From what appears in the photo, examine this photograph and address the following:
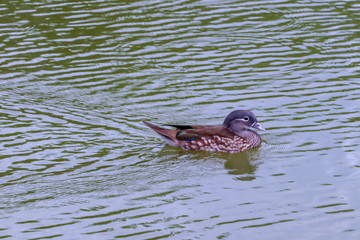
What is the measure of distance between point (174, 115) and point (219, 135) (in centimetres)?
135

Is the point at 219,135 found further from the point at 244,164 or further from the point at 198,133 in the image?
the point at 244,164

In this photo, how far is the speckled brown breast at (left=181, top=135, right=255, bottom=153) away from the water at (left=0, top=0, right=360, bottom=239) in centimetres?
15

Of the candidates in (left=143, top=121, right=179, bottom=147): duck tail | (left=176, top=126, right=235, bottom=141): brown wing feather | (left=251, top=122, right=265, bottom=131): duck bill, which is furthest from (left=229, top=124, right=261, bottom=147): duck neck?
(left=143, top=121, right=179, bottom=147): duck tail

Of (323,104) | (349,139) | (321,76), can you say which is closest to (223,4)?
(321,76)

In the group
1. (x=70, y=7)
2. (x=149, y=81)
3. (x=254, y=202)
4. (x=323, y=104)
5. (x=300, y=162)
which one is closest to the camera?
(x=254, y=202)

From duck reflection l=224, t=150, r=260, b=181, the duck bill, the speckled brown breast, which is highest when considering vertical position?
the duck bill

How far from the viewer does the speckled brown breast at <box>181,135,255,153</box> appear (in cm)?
1485

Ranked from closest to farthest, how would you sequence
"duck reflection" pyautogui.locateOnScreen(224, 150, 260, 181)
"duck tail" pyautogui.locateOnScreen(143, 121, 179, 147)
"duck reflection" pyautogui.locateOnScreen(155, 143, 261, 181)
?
"duck reflection" pyautogui.locateOnScreen(224, 150, 260, 181) < "duck reflection" pyautogui.locateOnScreen(155, 143, 261, 181) < "duck tail" pyautogui.locateOnScreen(143, 121, 179, 147)

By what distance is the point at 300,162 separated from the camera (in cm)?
1371

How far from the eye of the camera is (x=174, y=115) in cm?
1591

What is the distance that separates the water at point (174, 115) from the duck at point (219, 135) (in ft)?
0.63

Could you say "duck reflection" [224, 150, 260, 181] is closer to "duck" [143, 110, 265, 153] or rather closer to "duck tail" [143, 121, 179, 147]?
"duck" [143, 110, 265, 153]

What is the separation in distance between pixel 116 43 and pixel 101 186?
24.9ft

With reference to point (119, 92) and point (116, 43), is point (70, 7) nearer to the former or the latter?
point (116, 43)
